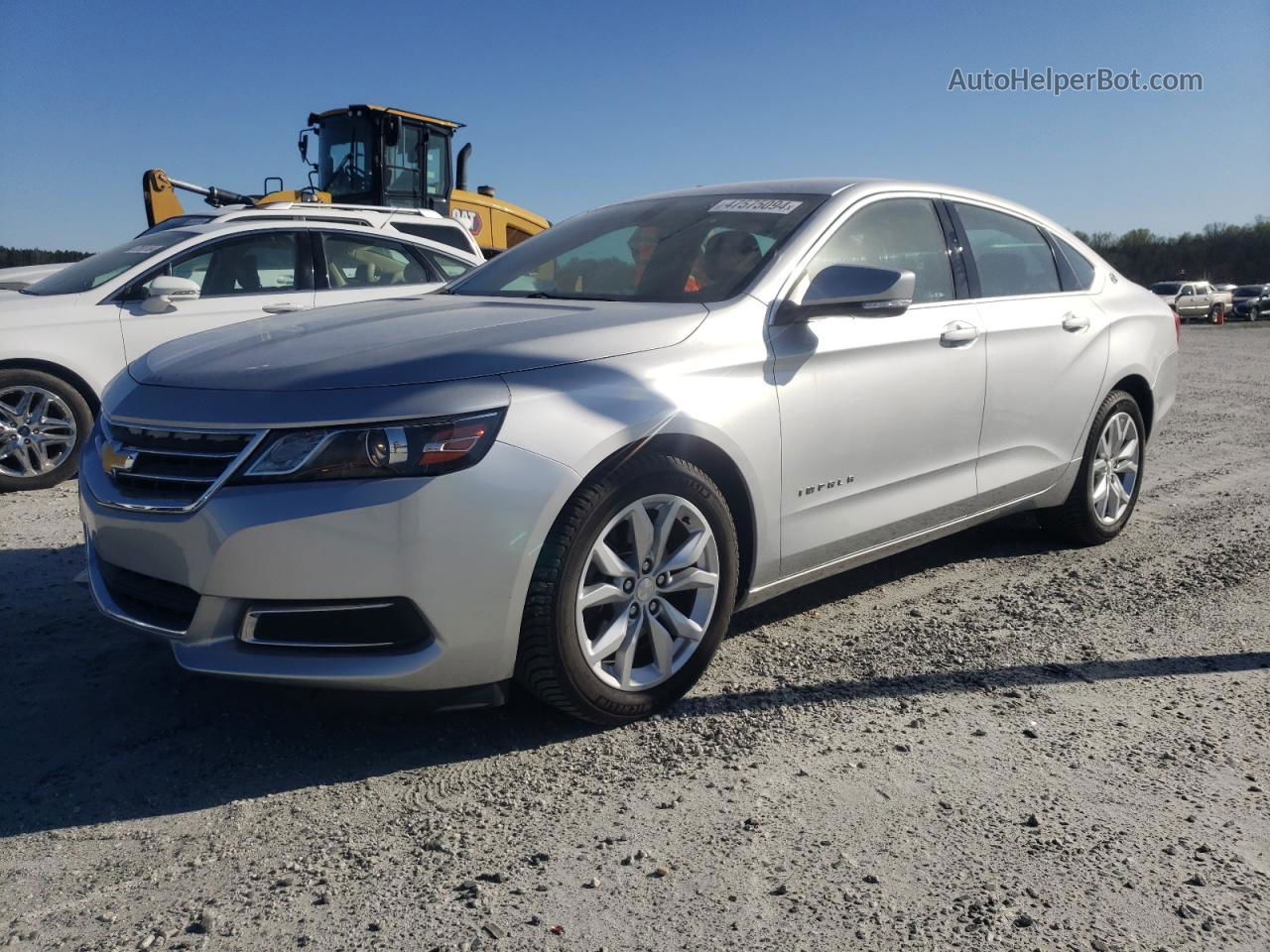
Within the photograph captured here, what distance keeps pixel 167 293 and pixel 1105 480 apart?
5350 millimetres

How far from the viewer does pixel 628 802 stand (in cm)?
275

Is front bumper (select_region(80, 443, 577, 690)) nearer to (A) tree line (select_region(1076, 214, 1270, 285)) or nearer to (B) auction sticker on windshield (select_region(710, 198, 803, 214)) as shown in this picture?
(B) auction sticker on windshield (select_region(710, 198, 803, 214))

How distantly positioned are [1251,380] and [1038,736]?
42.1ft

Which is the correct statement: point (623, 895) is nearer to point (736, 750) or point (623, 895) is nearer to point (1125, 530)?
point (736, 750)

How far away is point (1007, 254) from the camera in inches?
187

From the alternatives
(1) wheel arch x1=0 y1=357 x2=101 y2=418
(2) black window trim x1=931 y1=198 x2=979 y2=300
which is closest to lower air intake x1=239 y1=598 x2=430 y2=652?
(2) black window trim x1=931 y1=198 x2=979 y2=300

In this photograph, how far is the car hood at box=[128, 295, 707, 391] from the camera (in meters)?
2.88

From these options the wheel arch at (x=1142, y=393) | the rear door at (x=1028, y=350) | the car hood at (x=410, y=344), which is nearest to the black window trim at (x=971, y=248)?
the rear door at (x=1028, y=350)

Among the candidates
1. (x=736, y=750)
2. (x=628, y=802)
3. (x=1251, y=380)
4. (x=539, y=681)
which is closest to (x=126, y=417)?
(x=539, y=681)

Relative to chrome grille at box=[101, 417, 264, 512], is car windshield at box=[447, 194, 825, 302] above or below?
above

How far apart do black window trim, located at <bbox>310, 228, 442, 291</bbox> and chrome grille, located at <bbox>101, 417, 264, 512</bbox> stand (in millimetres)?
4555

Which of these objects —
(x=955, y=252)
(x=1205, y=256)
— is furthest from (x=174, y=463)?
(x=1205, y=256)

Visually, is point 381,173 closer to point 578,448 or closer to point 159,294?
point 159,294

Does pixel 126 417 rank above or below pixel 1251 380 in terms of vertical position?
above
